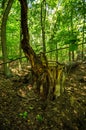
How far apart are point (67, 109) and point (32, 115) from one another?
1220 mm

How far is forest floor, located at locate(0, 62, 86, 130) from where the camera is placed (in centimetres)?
495

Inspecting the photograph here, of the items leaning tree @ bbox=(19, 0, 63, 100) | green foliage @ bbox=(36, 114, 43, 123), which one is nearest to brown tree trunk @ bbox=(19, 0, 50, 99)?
leaning tree @ bbox=(19, 0, 63, 100)

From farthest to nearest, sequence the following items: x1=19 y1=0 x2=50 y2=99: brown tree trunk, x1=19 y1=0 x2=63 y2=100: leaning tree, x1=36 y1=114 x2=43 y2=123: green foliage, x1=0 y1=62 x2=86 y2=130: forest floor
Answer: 1. x1=19 y1=0 x2=63 y2=100: leaning tree
2. x1=19 y1=0 x2=50 y2=99: brown tree trunk
3. x1=36 y1=114 x2=43 y2=123: green foliage
4. x1=0 y1=62 x2=86 y2=130: forest floor

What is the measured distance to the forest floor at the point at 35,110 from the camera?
16.2 ft

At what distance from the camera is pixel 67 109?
5641mm

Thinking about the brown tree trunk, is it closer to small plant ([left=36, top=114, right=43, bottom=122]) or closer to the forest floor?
the forest floor

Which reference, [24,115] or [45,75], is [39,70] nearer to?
[45,75]

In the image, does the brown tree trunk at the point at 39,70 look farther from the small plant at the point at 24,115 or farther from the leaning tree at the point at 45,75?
the small plant at the point at 24,115

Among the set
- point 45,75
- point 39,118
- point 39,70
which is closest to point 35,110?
point 39,118

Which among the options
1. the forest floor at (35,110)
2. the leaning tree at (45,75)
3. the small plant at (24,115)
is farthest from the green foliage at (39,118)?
the leaning tree at (45,75)

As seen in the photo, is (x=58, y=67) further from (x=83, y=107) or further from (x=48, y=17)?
(x=48, y=17)

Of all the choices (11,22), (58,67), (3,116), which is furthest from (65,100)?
(11,22)

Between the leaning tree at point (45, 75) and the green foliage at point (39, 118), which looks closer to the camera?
the green foliage at point (39, 118)

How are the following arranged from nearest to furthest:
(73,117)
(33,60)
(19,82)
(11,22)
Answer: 1. (73,117)
2. (33,60)
3. (19,82)
4. (11,22)
